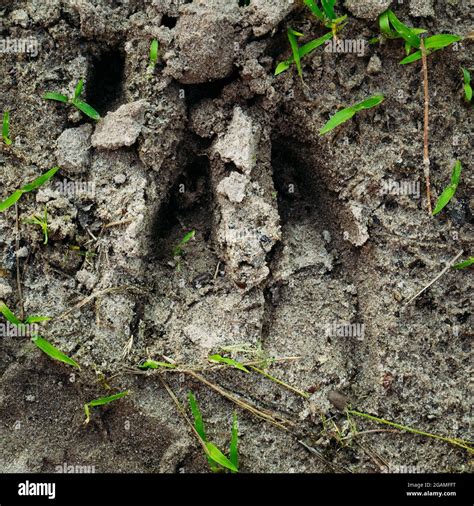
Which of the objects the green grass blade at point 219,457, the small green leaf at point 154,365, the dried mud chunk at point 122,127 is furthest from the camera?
the dried mud chunk at point 122,127

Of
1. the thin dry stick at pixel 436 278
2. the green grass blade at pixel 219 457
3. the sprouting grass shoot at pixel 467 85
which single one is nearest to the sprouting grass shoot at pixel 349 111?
the sprouting grass shoot at pixel 467 85

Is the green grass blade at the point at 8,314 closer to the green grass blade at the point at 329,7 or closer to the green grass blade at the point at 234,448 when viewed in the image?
the green grass blade at the point at 234,448

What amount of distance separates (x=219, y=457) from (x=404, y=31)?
1588 millimetres

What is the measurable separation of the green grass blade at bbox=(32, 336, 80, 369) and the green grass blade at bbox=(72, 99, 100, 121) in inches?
32.3

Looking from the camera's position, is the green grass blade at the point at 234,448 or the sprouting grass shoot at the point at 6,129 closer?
the green grass blade at the point at 234,448

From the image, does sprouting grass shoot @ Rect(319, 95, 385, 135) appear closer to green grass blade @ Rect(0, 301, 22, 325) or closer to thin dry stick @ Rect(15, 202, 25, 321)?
thin dry stick @ Rect(15, 202, 25, 321)

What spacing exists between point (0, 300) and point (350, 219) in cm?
128

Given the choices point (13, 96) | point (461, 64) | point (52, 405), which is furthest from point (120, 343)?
point (461, 64)

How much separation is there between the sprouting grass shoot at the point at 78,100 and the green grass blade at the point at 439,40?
1.21 m

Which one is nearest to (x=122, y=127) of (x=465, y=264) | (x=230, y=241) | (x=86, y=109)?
(x=86, y=109)

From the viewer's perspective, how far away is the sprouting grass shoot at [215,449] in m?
2.14

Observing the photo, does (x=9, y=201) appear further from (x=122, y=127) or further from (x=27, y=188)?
(x=122, y=127)
